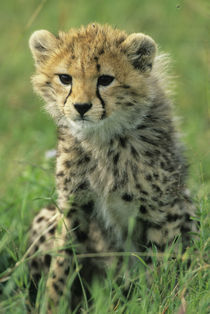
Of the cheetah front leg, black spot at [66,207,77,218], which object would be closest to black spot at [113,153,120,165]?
the cheetah front leg

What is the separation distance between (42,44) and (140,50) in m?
0.68

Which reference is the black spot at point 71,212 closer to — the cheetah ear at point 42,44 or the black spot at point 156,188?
the black spot at point 156,188

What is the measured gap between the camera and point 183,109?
703 centimetres

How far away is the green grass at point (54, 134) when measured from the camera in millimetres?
3375

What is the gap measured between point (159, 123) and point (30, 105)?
3.47m

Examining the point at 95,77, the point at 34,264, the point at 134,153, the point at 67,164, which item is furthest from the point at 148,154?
the point at 34,264

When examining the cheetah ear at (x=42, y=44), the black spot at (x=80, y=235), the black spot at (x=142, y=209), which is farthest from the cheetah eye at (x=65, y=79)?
the black spot at (x=80, y=235)

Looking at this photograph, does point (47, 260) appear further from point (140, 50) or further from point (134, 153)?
point (140, 50)

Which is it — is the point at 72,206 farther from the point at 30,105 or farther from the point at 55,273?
the point at 30,105

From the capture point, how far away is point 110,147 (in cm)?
404

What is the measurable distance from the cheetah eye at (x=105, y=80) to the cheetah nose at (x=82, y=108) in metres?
0.19

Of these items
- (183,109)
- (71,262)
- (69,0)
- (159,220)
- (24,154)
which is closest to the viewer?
(159,220)

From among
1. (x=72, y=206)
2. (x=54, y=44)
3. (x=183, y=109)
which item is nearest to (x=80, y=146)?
(x=72, y=206)

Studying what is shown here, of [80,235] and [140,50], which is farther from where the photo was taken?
[80,235]
